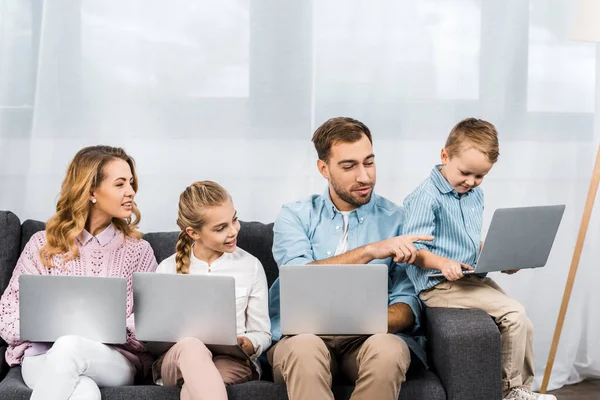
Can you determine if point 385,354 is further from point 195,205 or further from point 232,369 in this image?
point 195,205

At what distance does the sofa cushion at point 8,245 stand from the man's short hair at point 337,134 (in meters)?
1.07

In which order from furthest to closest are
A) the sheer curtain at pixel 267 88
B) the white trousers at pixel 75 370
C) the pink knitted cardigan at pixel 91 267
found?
the sheer curtain at pixel 267 88, the pink knitted cardigan at pixel 91 267, the white trousers at pixel 75 370

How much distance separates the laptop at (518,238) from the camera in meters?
2.64

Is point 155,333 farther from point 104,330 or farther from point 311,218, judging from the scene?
point 311,218

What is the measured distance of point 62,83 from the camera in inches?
141

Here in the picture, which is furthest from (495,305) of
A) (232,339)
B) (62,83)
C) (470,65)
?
(62,83)

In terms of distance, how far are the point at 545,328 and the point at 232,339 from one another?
1.77 m

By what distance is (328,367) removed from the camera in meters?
2.57

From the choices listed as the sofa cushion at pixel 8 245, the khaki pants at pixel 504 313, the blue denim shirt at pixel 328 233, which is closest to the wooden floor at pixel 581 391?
the khaki pants at pixel 504 313

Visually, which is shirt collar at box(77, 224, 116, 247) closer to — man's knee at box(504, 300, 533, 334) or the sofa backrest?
the sofa backrest

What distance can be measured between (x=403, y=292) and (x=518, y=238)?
0.43m

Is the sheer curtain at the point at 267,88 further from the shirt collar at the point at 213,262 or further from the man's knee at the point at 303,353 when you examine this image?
the man's knee at the point at 303,353

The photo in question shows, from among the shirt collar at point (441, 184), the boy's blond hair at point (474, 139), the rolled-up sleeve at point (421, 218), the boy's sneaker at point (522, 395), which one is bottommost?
the boy's sneaker at point (522, 395)

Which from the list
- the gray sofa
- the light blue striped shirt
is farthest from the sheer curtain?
the gray sofa
